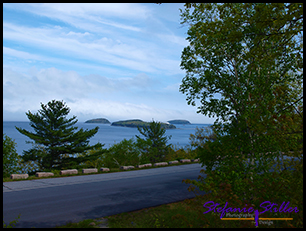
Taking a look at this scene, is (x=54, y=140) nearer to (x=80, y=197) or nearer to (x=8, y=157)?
(x=8, y=157)

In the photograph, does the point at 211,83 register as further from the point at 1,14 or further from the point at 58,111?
the point at 58,111

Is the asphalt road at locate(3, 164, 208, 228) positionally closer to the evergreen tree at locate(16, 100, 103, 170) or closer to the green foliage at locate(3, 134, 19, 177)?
the green foliage at locate(3, 134, 19, 177)

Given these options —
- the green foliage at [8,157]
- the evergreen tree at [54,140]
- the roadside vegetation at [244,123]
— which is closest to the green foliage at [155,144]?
the evergreen tree at [54,140]

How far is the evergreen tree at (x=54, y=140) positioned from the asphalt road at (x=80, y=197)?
647 inches

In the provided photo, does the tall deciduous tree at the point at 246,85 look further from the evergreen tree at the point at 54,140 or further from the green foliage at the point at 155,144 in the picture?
the evergreen tree at the point at 54,140

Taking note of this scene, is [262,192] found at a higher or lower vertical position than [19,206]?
higher

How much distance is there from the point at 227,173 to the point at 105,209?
171 inches

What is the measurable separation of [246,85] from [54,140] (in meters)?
25.9

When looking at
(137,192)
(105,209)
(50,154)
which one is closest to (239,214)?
(105,209)

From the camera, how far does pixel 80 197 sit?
9.87 metres

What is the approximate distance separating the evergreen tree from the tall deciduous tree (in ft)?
76.6

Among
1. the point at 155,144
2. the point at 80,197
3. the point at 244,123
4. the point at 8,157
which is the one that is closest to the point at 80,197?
the point at 80,197

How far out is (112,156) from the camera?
2164 centimetres

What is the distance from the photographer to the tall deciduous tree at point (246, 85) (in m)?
5.80
